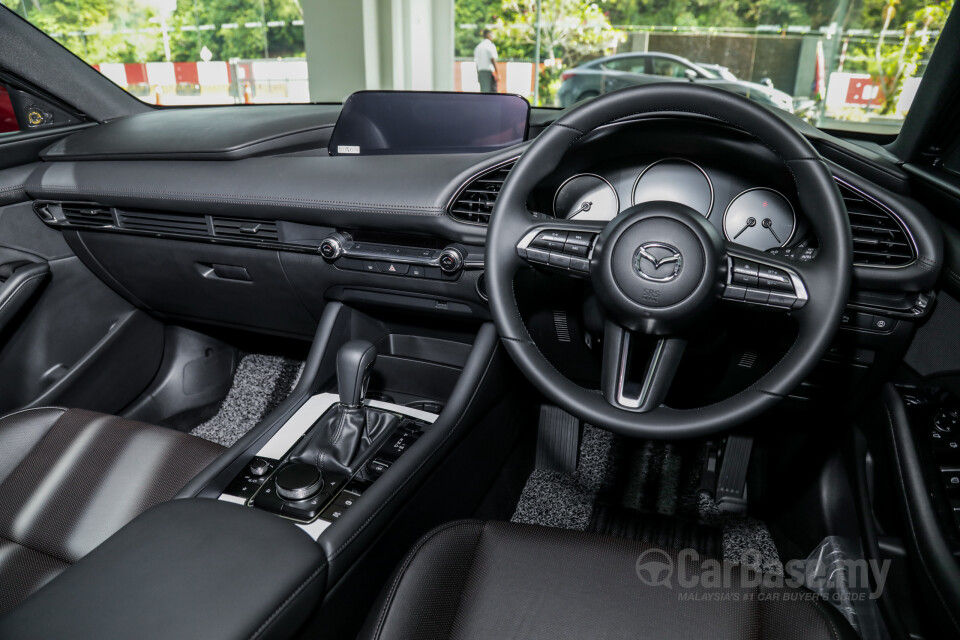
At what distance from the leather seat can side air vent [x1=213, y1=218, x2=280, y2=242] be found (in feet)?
1.67

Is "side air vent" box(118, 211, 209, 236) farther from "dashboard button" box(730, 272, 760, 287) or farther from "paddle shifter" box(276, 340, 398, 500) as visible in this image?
"dashboard button" box(730, 272, 760, 287)

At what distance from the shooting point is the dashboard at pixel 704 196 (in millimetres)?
1201

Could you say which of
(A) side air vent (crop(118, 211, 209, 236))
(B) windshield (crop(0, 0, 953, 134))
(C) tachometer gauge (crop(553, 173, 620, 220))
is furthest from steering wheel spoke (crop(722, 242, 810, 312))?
(B) windshield (crop(0, 0, 953, 134))

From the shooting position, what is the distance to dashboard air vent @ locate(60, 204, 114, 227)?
1.82m

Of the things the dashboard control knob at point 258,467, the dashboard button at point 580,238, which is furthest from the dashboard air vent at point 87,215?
the dashboard button at point 580,238

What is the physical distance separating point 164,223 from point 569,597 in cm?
141

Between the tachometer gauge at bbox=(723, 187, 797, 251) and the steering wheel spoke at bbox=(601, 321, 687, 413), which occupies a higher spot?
the tachometer gauge at bbox=(723, 187, 797, 251)

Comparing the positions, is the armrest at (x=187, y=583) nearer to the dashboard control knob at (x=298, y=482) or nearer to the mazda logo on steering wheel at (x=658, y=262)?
the dashboard control knob at (x=298, y=482)

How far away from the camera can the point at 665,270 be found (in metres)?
0.94

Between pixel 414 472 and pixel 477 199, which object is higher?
pixel 477 199

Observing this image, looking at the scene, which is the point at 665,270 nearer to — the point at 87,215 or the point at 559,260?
the point at 559,260

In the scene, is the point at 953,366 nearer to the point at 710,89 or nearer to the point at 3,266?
the point at 710,89

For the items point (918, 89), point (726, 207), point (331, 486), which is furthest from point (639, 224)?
point (918, 89)

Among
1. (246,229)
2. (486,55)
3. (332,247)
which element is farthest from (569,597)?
(486,55)
